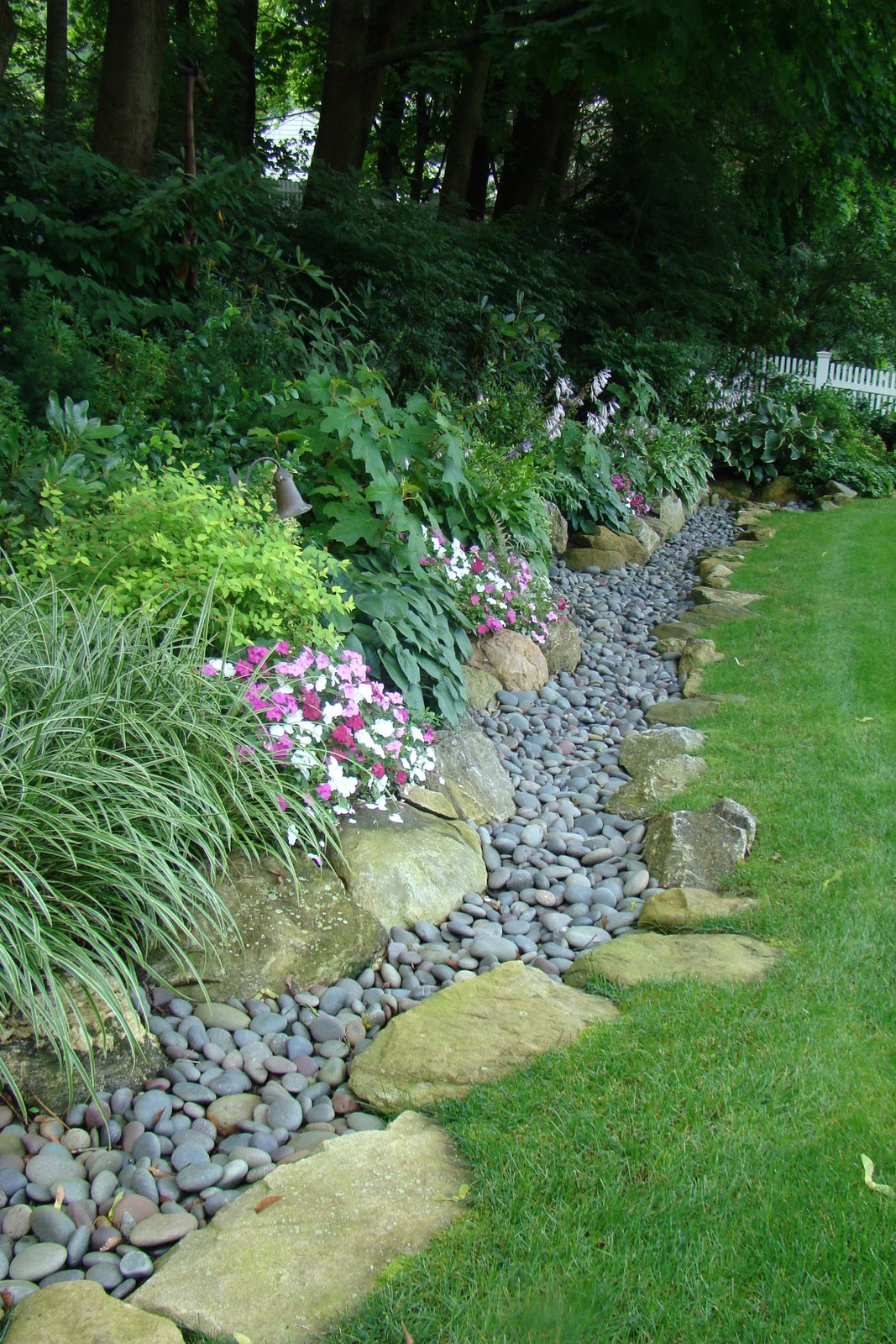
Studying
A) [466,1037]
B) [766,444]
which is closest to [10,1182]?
[466,1037]

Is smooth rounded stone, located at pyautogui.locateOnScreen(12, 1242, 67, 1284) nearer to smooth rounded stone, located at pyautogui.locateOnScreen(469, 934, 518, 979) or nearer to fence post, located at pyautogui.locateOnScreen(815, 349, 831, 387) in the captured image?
smooth rounded stone, located at pyautogui.locateOnScreen(469, 934, 518, 979)

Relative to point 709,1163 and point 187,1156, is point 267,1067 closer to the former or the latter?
point 187,1156

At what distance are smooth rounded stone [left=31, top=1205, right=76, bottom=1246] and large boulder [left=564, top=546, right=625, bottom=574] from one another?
6263 mm

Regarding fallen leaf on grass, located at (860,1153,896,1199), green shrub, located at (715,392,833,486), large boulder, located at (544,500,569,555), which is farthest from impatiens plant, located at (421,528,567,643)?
green shrub, located at (715,392,833,486)

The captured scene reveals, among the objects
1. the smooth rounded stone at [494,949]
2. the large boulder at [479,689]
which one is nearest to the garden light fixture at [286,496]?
the large boulder at [479,689]

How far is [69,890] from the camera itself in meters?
2.59

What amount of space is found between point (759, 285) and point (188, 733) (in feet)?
45.8

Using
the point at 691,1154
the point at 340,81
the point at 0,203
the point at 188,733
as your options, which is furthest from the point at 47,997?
the point at 340,81

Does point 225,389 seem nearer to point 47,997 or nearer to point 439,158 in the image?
point 47,997

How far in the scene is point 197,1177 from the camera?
2.19 meters

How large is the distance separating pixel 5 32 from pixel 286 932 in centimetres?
713

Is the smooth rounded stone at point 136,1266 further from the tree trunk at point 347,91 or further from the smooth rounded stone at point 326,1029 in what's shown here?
the tree trunk at point 347,91

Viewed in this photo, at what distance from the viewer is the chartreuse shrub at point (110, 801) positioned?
93.7 inches

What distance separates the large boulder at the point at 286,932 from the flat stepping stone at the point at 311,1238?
2.40ft
